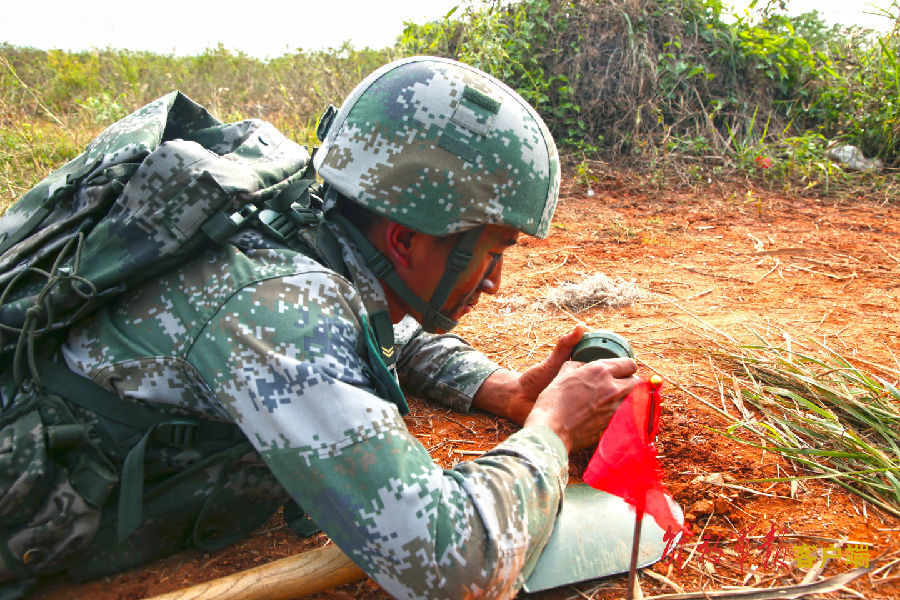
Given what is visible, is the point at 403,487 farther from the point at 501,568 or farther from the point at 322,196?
the point at 322,196

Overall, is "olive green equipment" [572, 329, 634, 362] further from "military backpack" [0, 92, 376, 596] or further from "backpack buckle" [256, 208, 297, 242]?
"backpack buckle" [256, 208, 297, 242]

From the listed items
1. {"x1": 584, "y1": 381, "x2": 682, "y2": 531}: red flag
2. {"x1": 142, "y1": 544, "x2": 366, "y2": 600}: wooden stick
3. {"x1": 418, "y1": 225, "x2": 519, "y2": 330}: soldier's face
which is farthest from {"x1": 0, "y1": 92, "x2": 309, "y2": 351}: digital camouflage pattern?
{"x1": 584, "y1": 381, "x2": 682, "y2": 531}: red flag

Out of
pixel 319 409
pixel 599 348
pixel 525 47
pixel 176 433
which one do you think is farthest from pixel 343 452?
pixel 525 47

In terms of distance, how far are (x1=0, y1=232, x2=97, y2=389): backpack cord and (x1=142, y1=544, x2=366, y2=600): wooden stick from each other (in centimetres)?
67

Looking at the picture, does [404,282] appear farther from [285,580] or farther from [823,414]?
[823,414]

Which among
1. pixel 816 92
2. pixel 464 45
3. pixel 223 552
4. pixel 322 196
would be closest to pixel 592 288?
pixel 322 196

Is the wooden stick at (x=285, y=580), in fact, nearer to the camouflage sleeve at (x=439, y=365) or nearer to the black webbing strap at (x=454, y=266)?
the black webbing strap at (x=454, y=266)

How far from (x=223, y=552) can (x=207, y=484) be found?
1.10ft

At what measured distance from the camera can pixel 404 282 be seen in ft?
6.32

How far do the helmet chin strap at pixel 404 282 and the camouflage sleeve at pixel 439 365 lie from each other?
81 centimetres

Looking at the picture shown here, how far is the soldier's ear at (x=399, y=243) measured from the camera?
1873 mm

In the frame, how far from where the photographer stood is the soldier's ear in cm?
187

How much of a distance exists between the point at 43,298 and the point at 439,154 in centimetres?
103

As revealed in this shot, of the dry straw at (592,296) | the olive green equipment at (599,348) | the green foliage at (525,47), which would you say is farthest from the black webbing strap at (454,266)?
the green foliage at (525,47)
